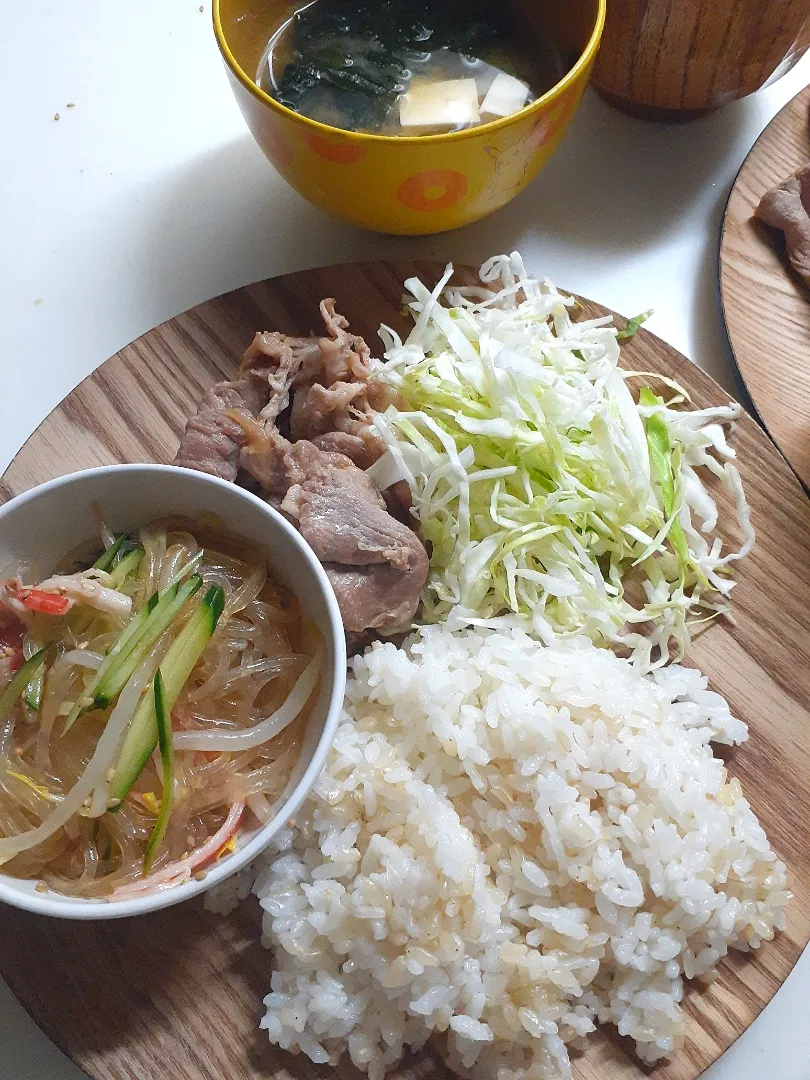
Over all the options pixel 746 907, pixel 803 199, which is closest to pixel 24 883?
pixel 746 907

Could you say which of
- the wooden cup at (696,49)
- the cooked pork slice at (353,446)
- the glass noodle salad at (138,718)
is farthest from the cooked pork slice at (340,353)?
the wooden cup at (696,49)

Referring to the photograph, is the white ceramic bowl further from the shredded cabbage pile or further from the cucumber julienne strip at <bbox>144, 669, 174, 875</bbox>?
the shredded cabbage pile

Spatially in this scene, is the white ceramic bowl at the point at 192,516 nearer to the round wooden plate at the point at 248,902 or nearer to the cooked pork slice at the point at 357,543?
the cooked pork slice at the point at 357,543

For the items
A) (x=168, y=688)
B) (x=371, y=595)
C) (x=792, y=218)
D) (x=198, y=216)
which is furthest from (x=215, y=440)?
(x=792, y=218)

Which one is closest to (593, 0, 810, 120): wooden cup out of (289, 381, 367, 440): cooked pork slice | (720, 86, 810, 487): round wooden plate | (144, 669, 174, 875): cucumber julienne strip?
(720, 86, 810, 487): round wooden plate

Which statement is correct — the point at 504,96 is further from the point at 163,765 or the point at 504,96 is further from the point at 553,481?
the point at 163,765

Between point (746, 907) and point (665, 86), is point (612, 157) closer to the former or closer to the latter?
point (665, 86)

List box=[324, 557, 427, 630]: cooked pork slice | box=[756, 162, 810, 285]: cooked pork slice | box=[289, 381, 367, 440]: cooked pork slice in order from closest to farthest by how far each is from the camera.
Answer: box=[324, 557, 427, 630]: cooked pork slice → box=[289, 381, 367, 440]: cooked pork slice → box=[756, 162, 810, 285]: cooked pork slice

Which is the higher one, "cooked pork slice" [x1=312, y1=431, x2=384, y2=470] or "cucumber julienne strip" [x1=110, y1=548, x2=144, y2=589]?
"cucumber julienne strip" [x1=110, y1=548, x2=144, y2=589]
